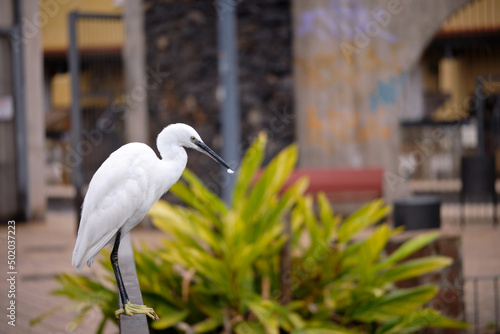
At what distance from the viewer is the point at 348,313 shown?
4688 millimetres

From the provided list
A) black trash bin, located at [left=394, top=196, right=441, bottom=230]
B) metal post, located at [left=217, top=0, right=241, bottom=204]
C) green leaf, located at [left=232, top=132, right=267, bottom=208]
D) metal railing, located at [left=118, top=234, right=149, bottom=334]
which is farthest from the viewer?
black trash bin, located at [left=394, top=196, right=441, bottom=230]

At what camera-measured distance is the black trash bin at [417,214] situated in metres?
6.02

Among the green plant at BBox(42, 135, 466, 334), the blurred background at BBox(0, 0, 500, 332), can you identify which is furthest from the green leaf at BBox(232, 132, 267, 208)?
the blurred background at BBox(0, 0, 500, 332)

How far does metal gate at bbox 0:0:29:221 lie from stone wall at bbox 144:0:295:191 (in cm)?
338

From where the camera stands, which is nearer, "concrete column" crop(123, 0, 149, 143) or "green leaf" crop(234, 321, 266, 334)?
"green leaf" crop(234, 321, 266, 334)

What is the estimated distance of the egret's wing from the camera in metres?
0.75

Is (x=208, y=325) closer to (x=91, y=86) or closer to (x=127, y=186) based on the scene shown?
(x=127, y=186)

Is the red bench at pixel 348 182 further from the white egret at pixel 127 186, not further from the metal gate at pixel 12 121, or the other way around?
the white egret at pixel 127 186

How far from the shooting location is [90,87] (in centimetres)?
1263

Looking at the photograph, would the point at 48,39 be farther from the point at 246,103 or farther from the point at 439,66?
the point at 246,103

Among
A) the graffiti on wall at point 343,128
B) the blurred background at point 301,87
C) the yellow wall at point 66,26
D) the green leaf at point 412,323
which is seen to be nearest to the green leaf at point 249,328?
the green leaf at point 412,323

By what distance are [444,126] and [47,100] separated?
1861 cm

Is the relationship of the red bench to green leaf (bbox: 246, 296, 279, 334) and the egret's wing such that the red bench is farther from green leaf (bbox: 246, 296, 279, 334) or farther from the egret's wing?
the egret's wing

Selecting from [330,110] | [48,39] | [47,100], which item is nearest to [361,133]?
[330,110]
